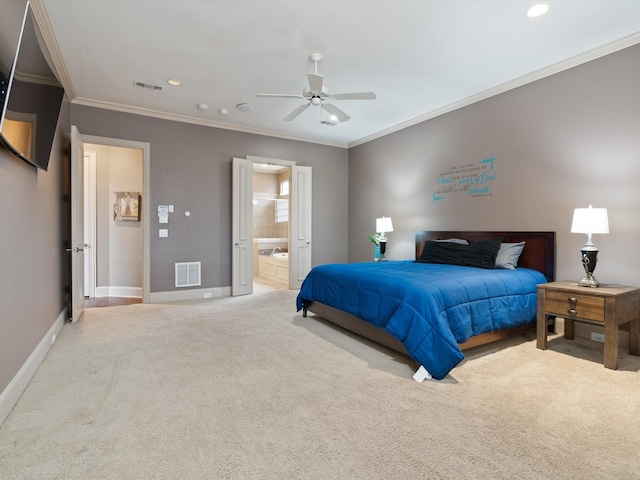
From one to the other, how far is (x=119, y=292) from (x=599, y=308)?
6.52 m

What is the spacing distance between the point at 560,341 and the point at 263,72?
422 centimetres

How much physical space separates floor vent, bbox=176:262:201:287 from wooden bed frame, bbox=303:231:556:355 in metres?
2.17

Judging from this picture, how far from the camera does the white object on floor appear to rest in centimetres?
248

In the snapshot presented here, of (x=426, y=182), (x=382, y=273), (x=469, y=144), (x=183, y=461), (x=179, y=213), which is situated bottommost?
(x=183, y=461)

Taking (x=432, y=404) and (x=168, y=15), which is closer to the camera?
(x=432, y=404)

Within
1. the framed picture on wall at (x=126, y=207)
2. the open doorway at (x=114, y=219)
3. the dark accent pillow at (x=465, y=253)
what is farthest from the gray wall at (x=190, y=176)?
the dark accent pillow at (x=465, y=253)

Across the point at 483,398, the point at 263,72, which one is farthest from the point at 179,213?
the point at 483,398

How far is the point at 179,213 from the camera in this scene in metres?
5.34

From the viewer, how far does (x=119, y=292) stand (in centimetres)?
587

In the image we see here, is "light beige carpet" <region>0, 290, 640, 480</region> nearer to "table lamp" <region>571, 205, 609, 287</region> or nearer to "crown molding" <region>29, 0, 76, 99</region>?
"table lamp" <region>571, 205, 609, 287</region>

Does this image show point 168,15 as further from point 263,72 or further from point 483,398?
point 483,398

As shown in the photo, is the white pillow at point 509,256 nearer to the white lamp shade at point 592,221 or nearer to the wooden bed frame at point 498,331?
the wooden bed frame at point 498,331

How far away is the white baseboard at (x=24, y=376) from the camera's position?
1.99m

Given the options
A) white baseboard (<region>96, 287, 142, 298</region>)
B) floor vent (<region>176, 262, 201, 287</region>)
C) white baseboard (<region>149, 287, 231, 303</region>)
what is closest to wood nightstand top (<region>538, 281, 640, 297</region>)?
white baseboard (<region>149, 287, 231, 303</region>)
